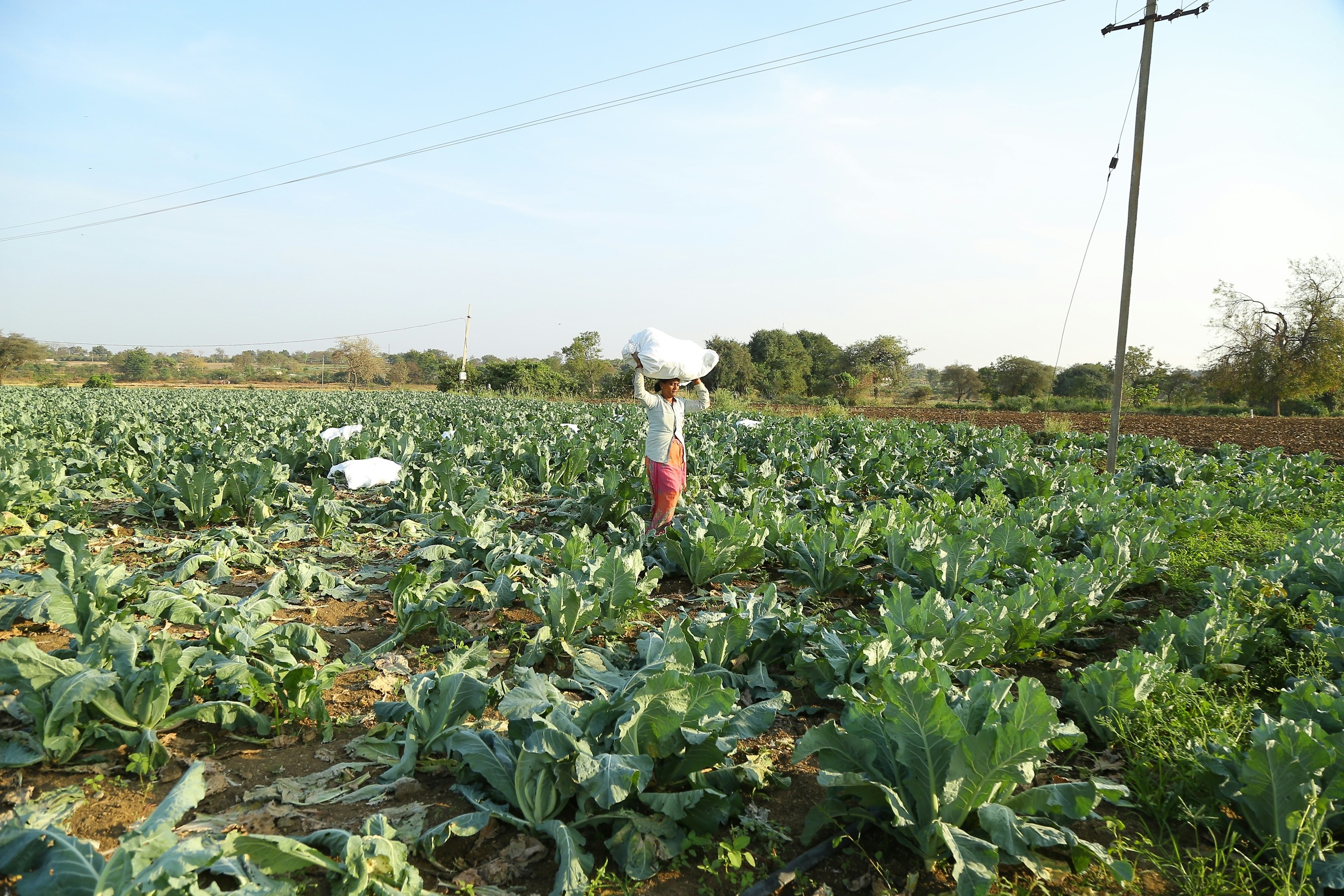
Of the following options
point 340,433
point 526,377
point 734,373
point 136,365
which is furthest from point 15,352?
point 340,433

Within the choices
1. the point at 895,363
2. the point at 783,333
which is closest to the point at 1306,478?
the point at 895,363

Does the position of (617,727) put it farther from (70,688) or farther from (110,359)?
(110,359)

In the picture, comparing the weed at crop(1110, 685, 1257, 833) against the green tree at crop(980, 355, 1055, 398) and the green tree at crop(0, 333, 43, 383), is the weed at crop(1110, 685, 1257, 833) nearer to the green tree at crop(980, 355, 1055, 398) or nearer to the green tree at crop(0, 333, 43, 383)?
the green tree at crop(980, 355, 1055, 398)

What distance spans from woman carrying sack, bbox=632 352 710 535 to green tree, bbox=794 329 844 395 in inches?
1913

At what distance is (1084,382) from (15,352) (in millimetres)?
85449

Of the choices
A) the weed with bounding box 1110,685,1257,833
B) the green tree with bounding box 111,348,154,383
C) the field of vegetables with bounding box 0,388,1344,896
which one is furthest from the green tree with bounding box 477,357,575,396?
the green tree with bounding box 111,348,154,383

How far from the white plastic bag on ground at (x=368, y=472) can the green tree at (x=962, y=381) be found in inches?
2482

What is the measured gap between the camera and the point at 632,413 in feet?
61.8

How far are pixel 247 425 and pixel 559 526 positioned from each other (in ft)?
26.7

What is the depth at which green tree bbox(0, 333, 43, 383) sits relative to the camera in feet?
169

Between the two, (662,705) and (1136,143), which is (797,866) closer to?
A: (662,705)

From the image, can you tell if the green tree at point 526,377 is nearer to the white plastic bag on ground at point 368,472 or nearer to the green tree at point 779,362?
the green tree at point 779,362

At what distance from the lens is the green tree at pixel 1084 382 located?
166 feet

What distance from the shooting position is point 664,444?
5.89m
